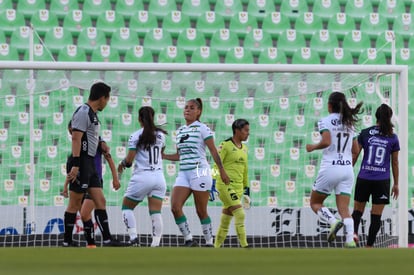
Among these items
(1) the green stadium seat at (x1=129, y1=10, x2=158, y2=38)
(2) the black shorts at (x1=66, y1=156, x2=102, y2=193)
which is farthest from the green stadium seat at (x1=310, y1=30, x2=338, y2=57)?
(2) the black shorts at (x1=66, y1=156, x2=102, y2=193)

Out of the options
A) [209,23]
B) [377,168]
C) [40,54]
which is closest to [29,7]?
[40,54]

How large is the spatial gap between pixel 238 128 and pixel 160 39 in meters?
5.63

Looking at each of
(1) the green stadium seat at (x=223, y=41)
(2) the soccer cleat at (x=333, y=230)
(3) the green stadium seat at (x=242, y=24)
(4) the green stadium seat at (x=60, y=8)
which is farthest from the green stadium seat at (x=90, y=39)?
(2) the soccer cleat at (x=333, y=230)

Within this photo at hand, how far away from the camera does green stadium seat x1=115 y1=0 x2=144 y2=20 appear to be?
1466 centimetres

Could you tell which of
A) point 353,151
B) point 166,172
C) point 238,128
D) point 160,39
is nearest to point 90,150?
point 238,128

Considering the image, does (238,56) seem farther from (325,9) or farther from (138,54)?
(325,9)

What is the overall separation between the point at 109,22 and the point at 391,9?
4392 millimetres

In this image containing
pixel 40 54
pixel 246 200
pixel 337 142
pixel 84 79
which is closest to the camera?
pixel 337 142

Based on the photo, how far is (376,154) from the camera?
8.79 meters

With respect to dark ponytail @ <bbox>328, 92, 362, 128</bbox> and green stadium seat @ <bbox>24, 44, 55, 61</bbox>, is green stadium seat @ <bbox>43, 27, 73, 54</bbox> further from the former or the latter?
dark ponytail @ <bbox>328, 92, 362, 128</bbox>

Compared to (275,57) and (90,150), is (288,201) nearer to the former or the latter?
(275,57)

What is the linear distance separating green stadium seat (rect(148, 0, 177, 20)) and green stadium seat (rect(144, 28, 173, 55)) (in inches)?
15.1

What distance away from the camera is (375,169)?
28.8ft

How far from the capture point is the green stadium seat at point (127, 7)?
48.1 ft
